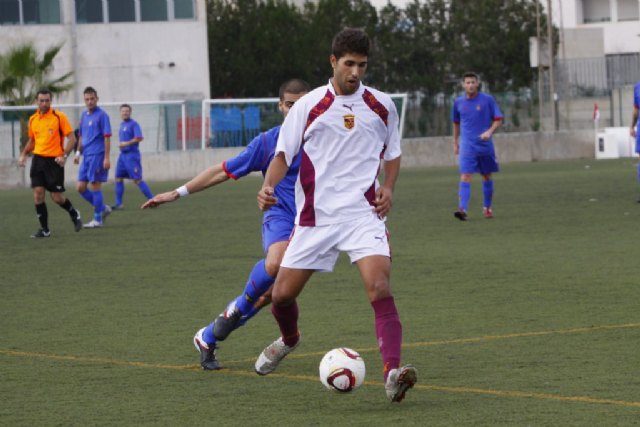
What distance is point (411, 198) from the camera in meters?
26.6

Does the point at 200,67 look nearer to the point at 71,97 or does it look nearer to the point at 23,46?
the point at 71,97

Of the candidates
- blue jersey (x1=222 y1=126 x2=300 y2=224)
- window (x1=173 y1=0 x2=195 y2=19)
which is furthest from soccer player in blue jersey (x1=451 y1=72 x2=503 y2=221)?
window (x1=173 y1=0 x2=195 y2=19)

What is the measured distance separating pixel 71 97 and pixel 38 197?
3366 cm

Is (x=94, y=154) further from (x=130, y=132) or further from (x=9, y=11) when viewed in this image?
(x=9, y=11)

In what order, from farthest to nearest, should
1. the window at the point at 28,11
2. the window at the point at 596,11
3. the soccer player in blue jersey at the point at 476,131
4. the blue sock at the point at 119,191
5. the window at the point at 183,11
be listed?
1. the window at the point at 596,11
2. the window at the point at 183,11
3. the window at the point at 28,11
4. the blue sock at the point at 119,191
5. the soccer player in blue jersey at the point at 476,131

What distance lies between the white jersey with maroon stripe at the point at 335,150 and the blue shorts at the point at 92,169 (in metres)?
15.5

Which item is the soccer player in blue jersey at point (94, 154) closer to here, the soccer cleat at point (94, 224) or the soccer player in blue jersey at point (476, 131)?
the soccer cleat at point (94, 224)

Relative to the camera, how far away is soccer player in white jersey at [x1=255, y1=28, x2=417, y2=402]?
7562 mm

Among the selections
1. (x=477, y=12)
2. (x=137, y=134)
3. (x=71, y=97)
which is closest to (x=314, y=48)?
(x=477, y=12)

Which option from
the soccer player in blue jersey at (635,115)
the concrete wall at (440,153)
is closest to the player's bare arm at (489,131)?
the soccer player in blue jersey at (635,115)

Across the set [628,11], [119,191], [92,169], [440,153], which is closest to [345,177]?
[92,169]

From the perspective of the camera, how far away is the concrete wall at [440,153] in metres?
40.3

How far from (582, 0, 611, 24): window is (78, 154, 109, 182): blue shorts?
5836cm

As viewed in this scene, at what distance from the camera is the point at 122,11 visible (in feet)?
176
